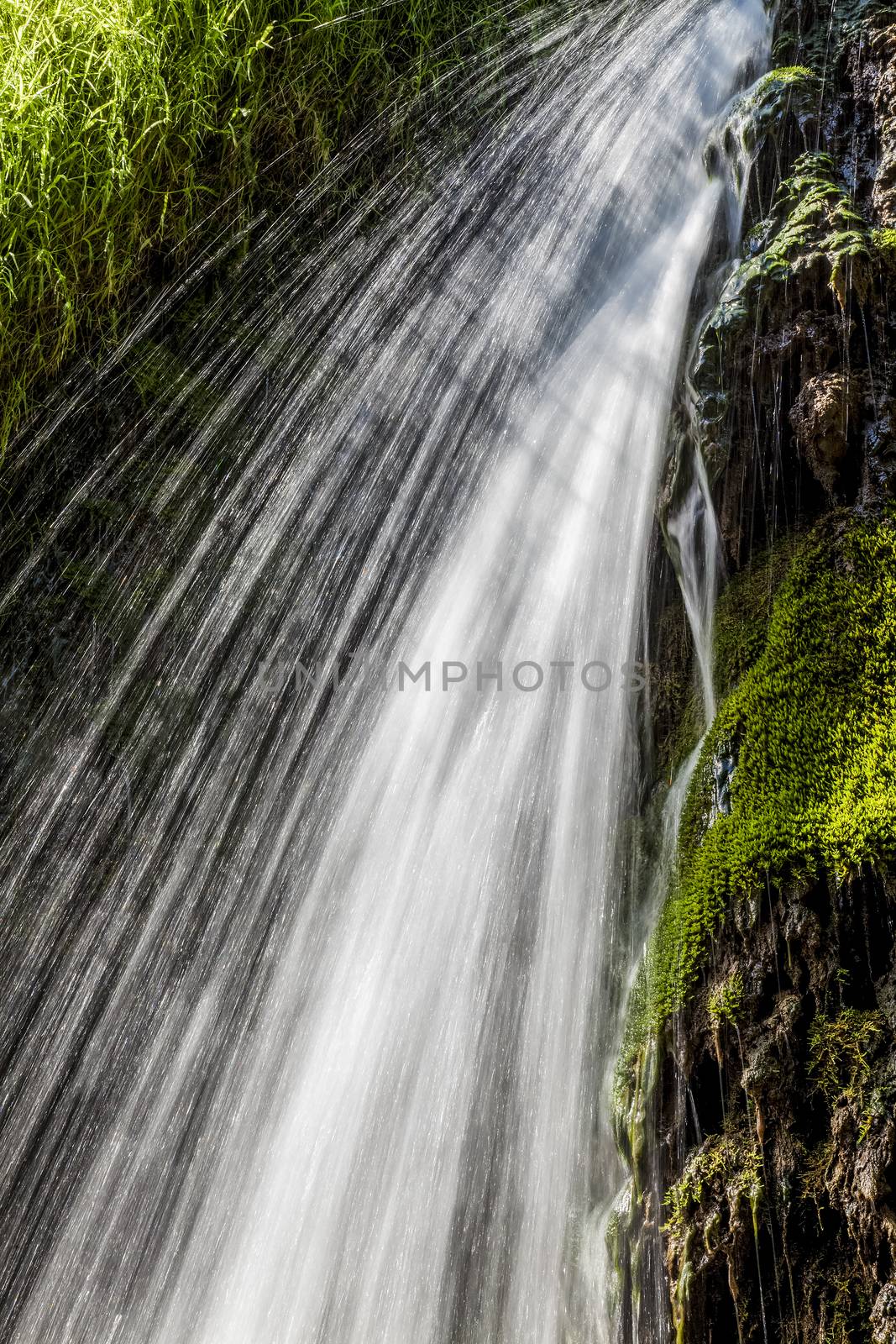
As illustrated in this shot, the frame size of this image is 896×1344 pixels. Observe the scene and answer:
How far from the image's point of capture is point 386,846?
343cm

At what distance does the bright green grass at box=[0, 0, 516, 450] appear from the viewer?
4.07m

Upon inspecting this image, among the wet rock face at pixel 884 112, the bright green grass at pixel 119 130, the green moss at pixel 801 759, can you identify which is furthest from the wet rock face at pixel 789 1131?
the bright green grass at pixel 119 130

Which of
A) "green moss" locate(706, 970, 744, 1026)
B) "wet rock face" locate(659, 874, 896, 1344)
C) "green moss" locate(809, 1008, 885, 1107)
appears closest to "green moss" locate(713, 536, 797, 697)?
"wet rock face" locate(659, 874, 896, 1344)

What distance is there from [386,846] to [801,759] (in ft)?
5.32

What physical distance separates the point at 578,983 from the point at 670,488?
1.81 metres

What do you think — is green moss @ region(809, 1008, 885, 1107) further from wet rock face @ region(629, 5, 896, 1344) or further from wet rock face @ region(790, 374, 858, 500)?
wet rock face @ region(790, 374, 858, 500)

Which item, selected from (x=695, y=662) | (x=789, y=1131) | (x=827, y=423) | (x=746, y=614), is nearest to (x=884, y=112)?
(x=827, y=423)

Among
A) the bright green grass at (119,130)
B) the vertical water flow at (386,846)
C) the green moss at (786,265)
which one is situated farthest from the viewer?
the bright green grass at (119,130)

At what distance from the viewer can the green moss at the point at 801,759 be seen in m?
2.30

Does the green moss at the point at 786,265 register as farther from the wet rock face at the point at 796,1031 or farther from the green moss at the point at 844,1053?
the green moss at the point at 844,1053

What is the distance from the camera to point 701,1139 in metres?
2.26

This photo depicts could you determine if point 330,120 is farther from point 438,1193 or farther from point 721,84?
point 438,1193

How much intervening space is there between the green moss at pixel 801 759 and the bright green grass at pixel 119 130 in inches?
137

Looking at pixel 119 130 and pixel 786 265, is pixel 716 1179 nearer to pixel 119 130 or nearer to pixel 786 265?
pixel 786 265
